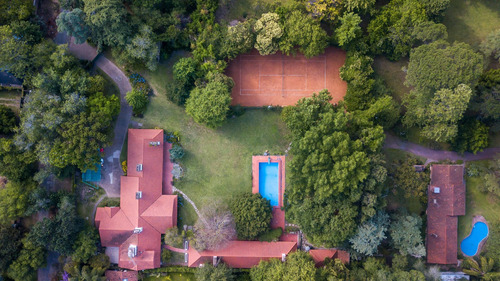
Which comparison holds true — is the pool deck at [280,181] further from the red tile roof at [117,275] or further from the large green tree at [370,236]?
the red tile roof at [117,275]

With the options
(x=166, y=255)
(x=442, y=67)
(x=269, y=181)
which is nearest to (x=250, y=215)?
(x=269, y=181)

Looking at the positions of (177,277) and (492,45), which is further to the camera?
(177,277)

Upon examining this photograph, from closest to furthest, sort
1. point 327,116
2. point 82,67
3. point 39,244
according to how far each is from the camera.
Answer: point 327,116 < point 39,244 < point 82,67

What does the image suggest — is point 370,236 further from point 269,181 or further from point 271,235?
point 269,181

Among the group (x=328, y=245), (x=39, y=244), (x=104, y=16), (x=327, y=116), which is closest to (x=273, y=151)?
(x=327, y=116)

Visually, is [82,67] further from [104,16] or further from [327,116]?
[327,116]
